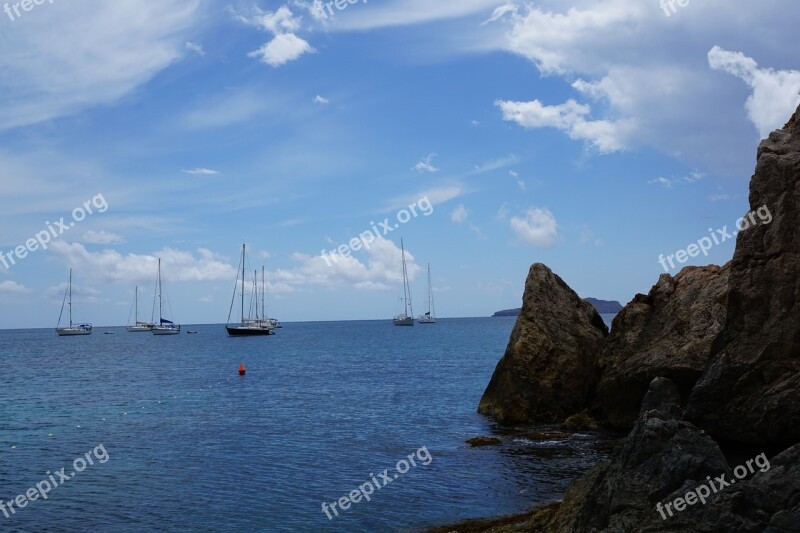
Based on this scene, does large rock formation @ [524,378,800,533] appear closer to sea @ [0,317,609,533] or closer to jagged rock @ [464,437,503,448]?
sea @ [0,317,609,533]

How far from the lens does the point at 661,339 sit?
32.9m

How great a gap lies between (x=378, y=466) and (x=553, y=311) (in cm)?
1530

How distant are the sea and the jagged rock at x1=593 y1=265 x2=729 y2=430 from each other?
9.25ft

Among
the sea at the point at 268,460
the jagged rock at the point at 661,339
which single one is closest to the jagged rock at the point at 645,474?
the sea at the point at 268,460

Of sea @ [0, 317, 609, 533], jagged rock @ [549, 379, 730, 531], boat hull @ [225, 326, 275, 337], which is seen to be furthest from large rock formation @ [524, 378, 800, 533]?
boat hull @ [225, 326, 275, 337]

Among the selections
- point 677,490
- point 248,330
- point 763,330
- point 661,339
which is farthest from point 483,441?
point 248,330

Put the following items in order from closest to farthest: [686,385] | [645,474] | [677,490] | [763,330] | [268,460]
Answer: [677,490] < [645,474] < [763,330] < [686,385] < [268,460]

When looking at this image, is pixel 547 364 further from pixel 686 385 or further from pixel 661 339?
pixel 686 385

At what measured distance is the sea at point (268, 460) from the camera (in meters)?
22.8

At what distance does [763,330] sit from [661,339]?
32.7 feet

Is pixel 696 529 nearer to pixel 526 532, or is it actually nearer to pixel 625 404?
pixel 526 532

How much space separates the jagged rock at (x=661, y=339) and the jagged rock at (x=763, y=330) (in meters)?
5.96

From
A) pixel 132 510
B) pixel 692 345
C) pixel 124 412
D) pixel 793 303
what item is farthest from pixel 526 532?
pixel 124 412

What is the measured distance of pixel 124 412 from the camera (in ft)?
152
